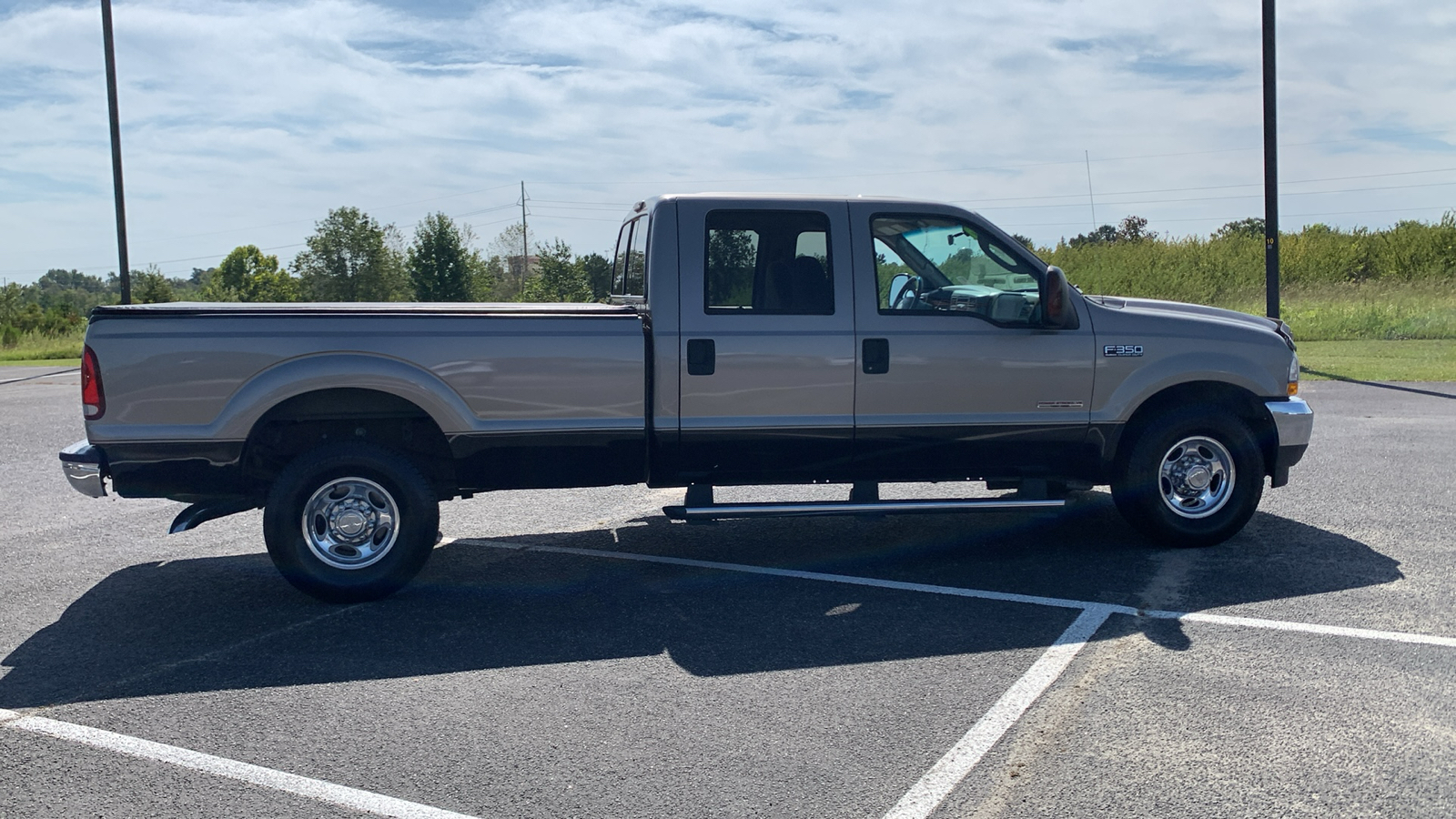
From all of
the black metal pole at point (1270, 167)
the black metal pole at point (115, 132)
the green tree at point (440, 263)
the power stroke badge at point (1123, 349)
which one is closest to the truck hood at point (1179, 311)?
the power stroke badge at point (1123, 349)

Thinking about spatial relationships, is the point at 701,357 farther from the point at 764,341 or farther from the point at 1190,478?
the point at 1190,478

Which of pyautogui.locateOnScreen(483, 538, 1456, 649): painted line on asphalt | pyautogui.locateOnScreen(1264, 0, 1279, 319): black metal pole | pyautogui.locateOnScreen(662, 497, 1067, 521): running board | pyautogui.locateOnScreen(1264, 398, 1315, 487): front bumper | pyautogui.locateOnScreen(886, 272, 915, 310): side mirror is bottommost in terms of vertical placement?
pyautogui.locateOnScreen(483, 538, 1456, 649): painted line on asphalt

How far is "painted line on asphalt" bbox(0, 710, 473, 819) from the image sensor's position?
11.9 ft

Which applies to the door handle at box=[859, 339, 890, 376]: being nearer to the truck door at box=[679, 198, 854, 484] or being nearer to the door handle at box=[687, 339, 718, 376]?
the truck door at box=[679, 198, 854, 484]

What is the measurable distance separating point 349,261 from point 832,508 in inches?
4188

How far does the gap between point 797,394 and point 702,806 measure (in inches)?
124

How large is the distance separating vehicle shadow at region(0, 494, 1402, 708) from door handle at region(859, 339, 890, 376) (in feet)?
3.77

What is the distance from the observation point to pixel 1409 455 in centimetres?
997

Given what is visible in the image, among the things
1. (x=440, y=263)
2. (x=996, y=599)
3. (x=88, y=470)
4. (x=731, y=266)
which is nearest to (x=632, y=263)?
(x=731, y=266)

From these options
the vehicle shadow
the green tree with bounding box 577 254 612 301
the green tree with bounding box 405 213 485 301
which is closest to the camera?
the vehicle shadow

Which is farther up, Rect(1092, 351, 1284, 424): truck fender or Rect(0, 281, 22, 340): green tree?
Rect(0, 281, 22, 340): green tree

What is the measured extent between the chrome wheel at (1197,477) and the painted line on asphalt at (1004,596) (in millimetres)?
1465

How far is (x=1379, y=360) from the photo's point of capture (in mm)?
20266

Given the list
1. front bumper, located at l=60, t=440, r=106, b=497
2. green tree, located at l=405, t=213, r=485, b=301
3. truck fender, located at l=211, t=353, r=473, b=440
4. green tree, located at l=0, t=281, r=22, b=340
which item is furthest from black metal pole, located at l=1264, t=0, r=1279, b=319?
green tree, located at l=405, t=213, r=485, b=301
